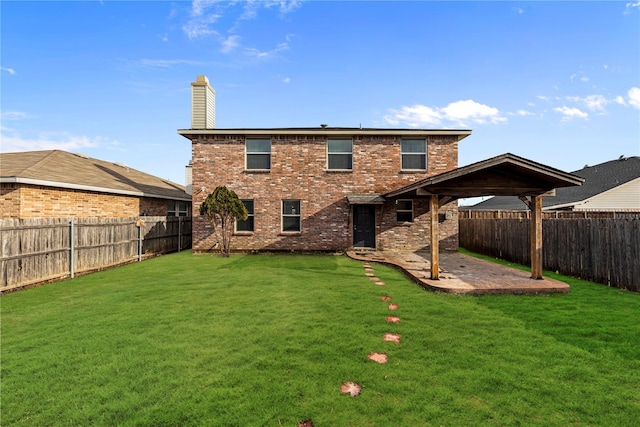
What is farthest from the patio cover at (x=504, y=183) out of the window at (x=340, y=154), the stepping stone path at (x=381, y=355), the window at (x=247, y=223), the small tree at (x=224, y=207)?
the window at (x=247, y=223)

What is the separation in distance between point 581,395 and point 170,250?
657 inches

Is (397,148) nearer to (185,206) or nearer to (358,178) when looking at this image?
(358,178)

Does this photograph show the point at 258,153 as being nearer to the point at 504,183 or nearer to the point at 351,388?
the point at 504,183

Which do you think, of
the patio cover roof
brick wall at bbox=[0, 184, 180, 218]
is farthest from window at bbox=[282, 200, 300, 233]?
brick wall at bbox=[0, 184, 180, 218]

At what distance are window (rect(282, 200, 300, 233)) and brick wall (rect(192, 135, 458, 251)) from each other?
10.9 inches

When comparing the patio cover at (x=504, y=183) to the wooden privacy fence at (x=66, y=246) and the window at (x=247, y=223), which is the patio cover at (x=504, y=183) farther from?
the wooden privacy fence at (x=66, y=246)

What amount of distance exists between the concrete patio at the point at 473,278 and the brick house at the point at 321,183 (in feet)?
10.1

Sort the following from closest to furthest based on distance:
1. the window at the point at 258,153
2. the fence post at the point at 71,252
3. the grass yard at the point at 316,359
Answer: the grass yard at the point at 316,359 → the fence post at the point at 71,252 → the window at the point at 258,153

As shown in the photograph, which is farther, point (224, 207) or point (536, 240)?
point (224, 207)

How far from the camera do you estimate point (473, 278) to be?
830 centimetres

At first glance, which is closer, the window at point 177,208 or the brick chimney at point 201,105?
the brick chimney at point 201,105

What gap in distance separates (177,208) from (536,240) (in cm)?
1900

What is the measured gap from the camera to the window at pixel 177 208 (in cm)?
1851

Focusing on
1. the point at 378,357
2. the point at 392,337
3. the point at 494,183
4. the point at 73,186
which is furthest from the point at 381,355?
the point at 73,186
